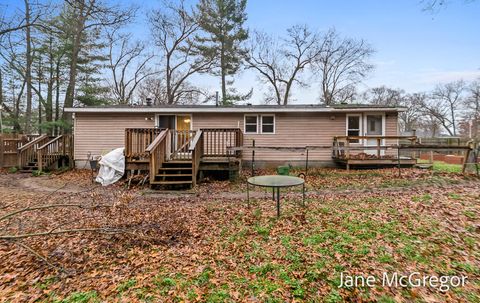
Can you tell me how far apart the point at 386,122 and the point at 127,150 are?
1129 cm

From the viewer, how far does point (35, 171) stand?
9859mm

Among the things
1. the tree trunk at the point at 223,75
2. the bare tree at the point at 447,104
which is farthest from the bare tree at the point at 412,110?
the tree trunk at the point at 223,75

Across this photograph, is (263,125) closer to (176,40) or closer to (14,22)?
(14,22)

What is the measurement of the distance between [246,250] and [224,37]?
19.4 meters

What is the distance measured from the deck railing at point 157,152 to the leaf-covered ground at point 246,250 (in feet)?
4.61

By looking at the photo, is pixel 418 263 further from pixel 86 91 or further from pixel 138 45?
Result: pixel 138 45

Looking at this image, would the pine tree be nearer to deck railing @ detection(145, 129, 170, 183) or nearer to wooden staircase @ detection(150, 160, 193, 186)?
deck railing @ detection(145, 129, 170, 183)

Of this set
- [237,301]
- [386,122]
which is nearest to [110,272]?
[237,301]

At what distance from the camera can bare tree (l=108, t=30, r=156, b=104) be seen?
68.4 ft

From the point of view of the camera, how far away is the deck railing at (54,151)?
10047mm

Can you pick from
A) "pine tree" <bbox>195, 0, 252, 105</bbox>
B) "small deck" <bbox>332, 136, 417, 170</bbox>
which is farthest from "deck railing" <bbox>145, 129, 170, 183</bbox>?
"pine tree" <bbox>195, 0, 252, 105</bbox>

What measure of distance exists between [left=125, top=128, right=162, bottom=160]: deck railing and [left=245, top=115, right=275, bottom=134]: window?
446 cm

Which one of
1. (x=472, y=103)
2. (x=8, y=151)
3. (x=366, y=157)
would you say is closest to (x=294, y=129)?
(x=366, y=157)

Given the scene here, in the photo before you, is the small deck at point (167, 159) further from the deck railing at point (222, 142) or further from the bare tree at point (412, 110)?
the bare tree at point (412, 110)
